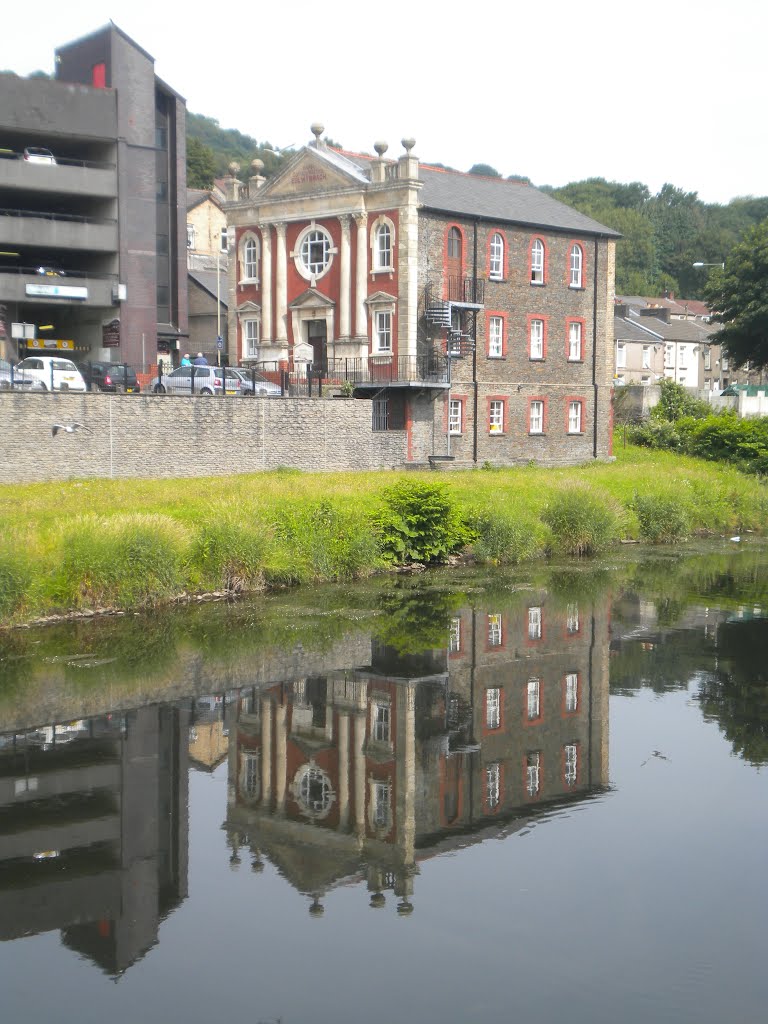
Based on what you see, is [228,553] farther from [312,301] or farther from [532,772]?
[312,301]

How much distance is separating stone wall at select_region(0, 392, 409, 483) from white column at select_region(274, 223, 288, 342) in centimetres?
765

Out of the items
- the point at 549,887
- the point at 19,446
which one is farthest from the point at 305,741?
the point at 19,446

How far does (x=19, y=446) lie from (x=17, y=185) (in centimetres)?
2120

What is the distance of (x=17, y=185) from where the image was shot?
4788 centimetres

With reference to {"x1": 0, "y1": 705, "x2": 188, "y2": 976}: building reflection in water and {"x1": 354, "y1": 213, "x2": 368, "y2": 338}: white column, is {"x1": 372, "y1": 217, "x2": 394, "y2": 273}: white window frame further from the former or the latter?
{"x1": 0, "y1": 705, "x2": 188, "y2": 976}: building reflection in water

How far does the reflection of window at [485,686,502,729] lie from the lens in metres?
17.6

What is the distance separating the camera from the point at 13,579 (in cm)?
2081

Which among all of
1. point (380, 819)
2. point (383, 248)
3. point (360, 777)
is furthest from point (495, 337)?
point (380, 819)

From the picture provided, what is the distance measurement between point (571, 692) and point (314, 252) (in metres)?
28.3

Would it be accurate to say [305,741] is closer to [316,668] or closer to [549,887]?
[316,668]

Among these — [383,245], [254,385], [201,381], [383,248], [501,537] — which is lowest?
[501,537]

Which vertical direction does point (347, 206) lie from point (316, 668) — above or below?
above

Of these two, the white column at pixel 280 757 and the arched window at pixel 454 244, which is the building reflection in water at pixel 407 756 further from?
the arched window at pixel 454 244

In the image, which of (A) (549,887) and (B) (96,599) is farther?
(B) (96,599)
